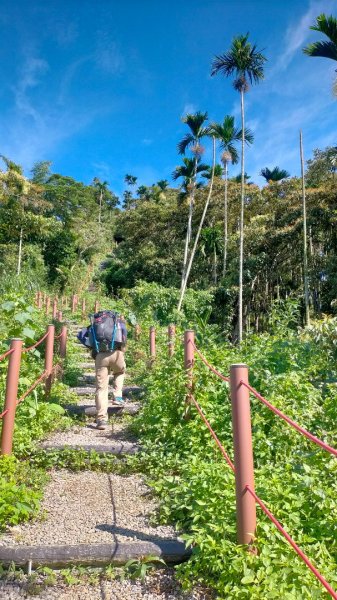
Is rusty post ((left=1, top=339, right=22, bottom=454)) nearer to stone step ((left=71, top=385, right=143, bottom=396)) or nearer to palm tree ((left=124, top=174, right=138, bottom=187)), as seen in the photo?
stone step ((left=71, top=385, right=143, bottom=396))

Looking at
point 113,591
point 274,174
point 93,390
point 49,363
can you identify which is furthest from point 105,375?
point 274,174

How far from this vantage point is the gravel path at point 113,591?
7.19ft

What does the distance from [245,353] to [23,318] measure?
246 centimetres

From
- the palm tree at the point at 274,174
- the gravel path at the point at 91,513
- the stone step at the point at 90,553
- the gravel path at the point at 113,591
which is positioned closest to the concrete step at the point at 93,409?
the gravel path at the point at 91,513

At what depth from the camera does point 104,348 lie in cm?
487

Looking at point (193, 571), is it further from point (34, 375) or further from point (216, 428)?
point (34, 375)

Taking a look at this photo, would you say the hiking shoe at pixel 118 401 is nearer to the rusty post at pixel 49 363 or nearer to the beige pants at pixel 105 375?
the beige pants at pixel 105 375

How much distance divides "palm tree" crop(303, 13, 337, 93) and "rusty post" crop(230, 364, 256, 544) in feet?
39.3

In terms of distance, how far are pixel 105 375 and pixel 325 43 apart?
A: 40.2 ft

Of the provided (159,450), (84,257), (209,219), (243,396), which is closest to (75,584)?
(243,396)

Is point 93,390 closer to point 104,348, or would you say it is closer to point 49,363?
point 49,363

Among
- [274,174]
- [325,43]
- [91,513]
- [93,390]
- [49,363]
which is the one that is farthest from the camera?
[274,174]

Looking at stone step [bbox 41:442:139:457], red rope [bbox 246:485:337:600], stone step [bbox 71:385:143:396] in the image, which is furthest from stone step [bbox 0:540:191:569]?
stone step [bbox 71:385:143:396]

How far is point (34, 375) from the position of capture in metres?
4.95
